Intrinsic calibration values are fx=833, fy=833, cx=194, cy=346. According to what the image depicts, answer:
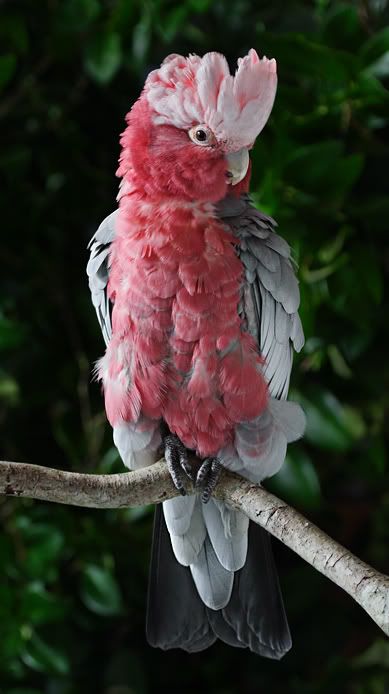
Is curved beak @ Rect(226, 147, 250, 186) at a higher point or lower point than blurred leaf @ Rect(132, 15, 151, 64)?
higher

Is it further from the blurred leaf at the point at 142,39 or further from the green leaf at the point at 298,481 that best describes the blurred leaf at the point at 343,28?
the green leaf at the point at 298,481

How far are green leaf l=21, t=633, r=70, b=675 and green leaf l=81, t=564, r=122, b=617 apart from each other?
87 millimetres

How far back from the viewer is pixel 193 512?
2.65 feet

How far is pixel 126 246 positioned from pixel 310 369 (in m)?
0.58

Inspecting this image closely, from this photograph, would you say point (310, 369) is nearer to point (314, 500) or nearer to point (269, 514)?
point (314, 500)

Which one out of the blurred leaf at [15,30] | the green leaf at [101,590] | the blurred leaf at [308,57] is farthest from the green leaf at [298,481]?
the blurred leaf at [15,30]

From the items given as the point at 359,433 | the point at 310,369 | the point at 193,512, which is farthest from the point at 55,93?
the point at 193,512

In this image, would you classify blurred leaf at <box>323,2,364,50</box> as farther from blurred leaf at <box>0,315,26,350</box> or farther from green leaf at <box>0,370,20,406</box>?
green leaf at <box>0,370,20,406</box>

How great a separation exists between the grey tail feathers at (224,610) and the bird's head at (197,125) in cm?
34

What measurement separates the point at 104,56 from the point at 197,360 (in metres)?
0.68

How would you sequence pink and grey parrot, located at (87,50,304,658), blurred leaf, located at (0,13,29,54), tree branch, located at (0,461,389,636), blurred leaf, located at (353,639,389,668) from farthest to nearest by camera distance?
blurred leaf, located at (353,639,389,668)
blurred leaf, located at (0,13,29,54)
pink and grey parrot, located at (87,50,304,658)
tree branch, located at (0,461,389,636)

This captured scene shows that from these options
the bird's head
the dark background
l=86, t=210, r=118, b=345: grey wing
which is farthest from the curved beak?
the dark background

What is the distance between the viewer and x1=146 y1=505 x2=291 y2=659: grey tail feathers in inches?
29.4

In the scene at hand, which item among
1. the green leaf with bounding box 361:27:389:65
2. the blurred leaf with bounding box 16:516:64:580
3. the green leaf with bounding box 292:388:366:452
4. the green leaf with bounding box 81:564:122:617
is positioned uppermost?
the green leaf with bounding box 361:27:389:65
